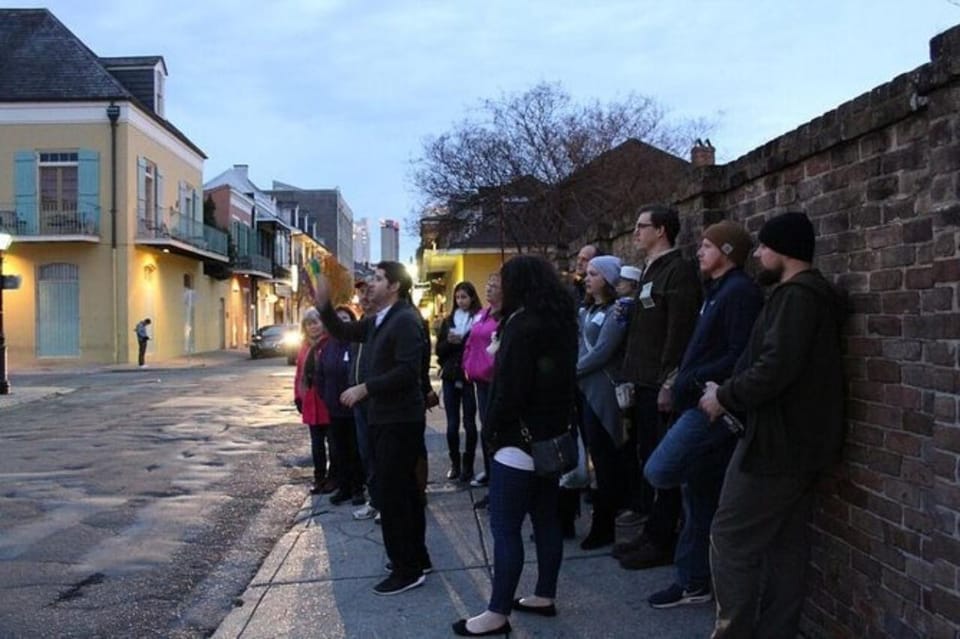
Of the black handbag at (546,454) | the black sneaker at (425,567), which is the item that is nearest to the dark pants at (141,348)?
the black sneaker at (425,567)

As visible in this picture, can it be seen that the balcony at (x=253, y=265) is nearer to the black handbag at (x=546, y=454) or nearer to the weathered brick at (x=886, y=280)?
the black handbag at (x=546, y=454)

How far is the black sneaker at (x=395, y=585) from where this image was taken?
16.7 feet

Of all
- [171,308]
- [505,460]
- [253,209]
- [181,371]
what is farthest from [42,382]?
[253,209]

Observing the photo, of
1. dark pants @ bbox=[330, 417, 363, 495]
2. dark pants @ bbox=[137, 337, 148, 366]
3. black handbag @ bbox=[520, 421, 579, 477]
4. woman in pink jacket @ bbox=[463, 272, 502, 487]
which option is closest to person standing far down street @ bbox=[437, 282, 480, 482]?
woman in pink jacket @ bbox=[463, 272, 502, 487]

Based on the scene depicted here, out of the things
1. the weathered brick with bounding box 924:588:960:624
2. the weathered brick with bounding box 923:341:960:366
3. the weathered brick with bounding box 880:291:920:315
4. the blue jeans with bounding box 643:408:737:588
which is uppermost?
the weathered brick with bounding box 880:291:920:315

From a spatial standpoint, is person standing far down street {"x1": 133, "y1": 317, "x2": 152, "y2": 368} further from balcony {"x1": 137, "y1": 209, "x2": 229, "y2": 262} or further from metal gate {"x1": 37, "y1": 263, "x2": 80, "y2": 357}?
balcony {"x1": 137, "y1": 209, "x2": 229, "y2": 262}

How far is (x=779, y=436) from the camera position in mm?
3369

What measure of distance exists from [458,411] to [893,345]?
5.32m

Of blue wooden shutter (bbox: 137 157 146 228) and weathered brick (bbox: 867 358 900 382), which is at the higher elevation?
blue wooden shutter (bbox: 137 157 146 228)

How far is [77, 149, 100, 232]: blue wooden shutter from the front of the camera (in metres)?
30.1

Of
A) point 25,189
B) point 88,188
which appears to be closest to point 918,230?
point 88,188

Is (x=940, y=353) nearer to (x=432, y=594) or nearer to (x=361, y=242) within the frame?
(x=432, y=594)

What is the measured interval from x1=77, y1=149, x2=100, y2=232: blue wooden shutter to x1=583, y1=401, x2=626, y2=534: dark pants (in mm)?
28266

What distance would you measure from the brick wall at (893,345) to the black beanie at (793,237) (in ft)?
0.58
